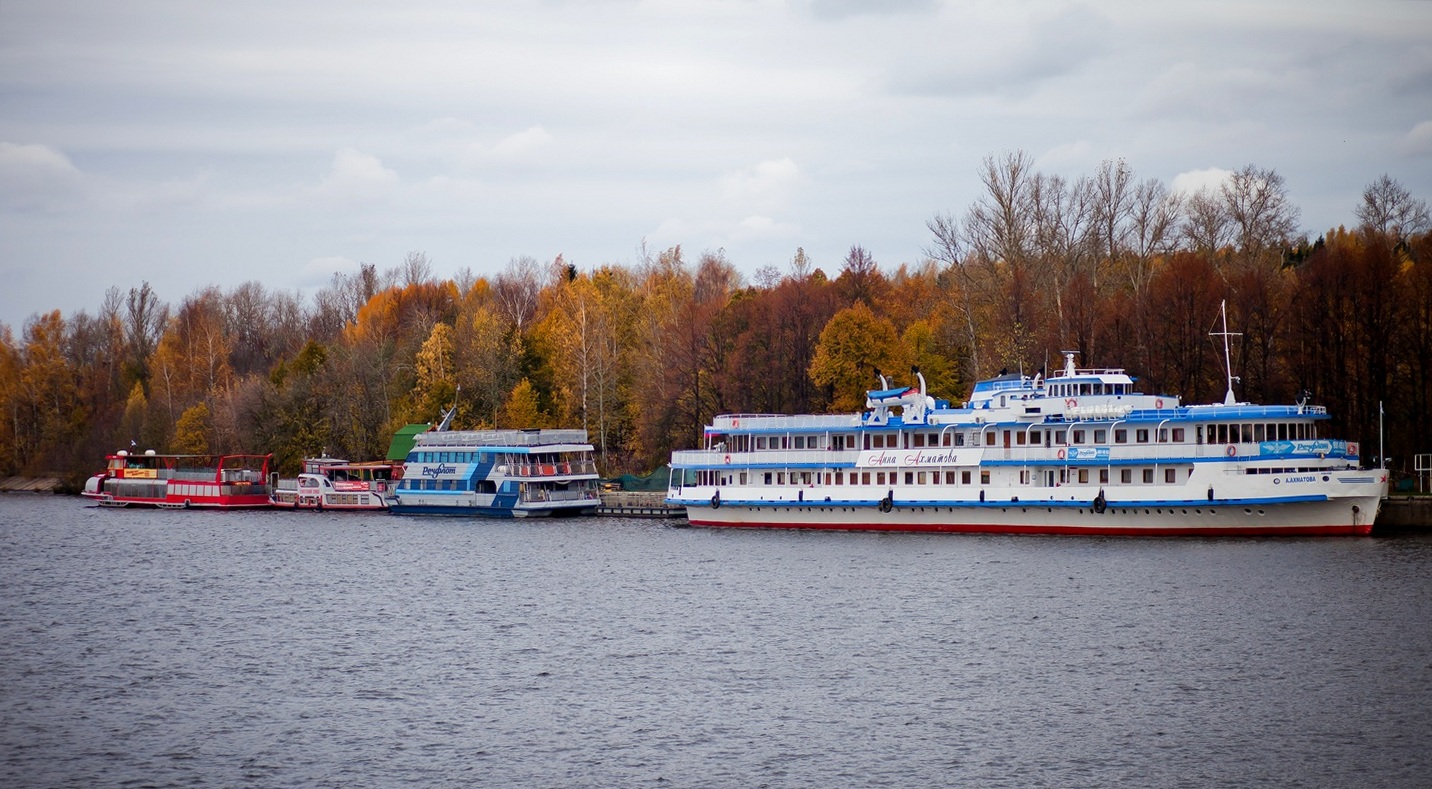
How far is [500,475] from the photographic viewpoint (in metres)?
86.9

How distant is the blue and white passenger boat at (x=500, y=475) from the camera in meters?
85.8

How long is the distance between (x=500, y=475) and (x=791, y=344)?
20.6 metres

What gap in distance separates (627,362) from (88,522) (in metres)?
38.7

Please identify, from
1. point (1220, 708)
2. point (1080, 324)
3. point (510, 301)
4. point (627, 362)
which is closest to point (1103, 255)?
point (1080, 324)

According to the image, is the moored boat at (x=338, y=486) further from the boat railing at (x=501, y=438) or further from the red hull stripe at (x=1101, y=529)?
the red hull stripe at (x=1101, y=529)

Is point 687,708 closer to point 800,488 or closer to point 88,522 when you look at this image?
point 800,488

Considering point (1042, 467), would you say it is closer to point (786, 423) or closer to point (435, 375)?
point (786, 423)

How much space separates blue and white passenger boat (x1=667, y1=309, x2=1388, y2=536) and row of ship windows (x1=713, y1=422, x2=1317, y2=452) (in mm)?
77

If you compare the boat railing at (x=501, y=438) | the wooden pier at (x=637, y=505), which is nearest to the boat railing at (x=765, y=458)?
the wooden pier at (x=637, y=505)

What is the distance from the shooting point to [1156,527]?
6219cm

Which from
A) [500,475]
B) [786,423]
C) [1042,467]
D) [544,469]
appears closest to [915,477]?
[1042,467]

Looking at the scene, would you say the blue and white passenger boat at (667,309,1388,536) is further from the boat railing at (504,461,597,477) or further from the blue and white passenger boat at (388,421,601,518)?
the boat railing at (504,461,597,477)

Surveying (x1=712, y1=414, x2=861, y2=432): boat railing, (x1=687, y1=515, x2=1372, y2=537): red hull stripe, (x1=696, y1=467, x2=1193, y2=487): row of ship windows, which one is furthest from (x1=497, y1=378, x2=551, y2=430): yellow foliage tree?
(x1=687, y1=515, x2=1372, y2=537): red hull stripe

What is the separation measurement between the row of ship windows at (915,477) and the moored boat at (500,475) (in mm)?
13612
